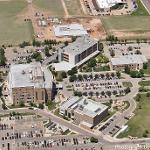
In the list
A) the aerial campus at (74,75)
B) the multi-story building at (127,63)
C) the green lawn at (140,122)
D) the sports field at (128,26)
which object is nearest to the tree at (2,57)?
the aerial campus at (74,75)

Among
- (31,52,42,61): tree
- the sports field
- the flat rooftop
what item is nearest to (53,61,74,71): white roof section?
the flat rooftop

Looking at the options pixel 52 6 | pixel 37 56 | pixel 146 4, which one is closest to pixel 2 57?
pixel 37 56

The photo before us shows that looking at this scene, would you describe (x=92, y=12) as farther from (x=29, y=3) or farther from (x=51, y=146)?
(x=51, y=146)

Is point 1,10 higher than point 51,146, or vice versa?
point 1,10

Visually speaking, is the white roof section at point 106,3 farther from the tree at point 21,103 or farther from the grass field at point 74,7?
the tree at point 21,103

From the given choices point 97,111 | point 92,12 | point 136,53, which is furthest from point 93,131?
point 92,12

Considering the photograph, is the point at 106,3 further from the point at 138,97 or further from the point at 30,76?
the point at 30,76
